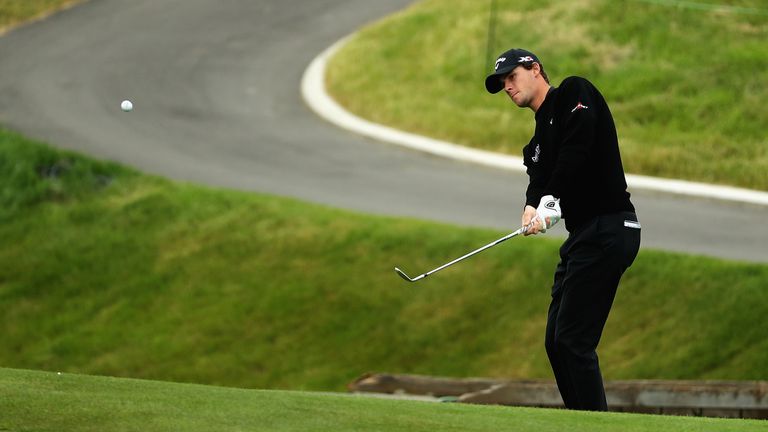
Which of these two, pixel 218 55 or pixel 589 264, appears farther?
pixel 218 55

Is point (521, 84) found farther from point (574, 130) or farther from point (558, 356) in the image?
point (558, 356)

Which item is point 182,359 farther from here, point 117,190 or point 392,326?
point 117,190

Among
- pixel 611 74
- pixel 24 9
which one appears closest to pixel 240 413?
pixel 611 74

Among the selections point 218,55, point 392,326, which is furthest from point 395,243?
point 218,55

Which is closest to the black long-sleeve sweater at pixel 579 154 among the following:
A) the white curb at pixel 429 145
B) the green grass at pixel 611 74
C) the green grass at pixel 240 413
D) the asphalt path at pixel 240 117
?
the green grass at pixel 240 413

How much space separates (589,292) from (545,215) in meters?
0.46

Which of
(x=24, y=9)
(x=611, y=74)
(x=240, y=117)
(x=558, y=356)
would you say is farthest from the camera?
(x=24, y=9)

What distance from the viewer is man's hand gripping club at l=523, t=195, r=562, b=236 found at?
749 cm

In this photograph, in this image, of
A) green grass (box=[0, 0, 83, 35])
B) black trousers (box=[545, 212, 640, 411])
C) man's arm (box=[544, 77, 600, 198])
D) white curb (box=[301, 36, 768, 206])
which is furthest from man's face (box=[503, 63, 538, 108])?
green grass (box=[0, 0, 83, 35])

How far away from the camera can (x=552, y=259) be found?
56.3 ft

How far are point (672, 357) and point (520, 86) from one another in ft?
27.0

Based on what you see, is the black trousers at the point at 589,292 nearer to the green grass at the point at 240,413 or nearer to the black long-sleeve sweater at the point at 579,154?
the black long-sleeve sweater at the point at 579,154

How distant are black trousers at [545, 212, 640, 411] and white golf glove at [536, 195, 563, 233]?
186 mm

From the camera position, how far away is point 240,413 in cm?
655
